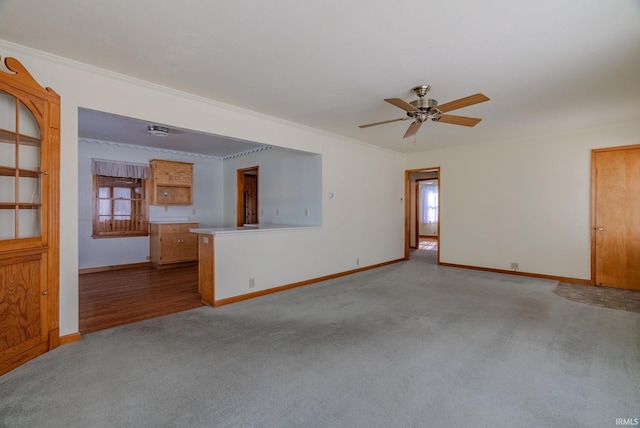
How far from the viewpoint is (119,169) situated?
5.80 meters

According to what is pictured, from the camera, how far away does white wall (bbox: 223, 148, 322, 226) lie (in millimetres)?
5020

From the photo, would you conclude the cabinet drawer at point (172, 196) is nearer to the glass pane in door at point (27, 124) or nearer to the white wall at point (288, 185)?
the white wall at point (288, 185)

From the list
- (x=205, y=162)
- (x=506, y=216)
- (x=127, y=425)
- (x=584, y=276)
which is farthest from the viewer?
(x=205, y=162)

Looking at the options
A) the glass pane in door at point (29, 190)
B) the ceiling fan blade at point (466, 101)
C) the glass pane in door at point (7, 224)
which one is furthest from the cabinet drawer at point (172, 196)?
the ceiling fan blade at point (466, 101)

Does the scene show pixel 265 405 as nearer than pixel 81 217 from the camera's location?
Yes

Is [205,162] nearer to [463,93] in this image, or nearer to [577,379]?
[463,93]

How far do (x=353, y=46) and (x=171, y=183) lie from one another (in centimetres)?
526

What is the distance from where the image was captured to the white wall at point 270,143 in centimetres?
260

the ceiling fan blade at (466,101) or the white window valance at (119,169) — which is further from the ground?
the ceiling fan blade at (466,101)

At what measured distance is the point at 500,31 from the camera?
2.15 m

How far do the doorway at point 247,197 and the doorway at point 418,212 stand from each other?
11.4 ft

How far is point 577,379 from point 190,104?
4.20 metres

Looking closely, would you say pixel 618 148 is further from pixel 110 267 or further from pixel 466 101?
pixel 110 267

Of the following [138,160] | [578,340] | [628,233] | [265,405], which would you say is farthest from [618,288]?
[138,160]
